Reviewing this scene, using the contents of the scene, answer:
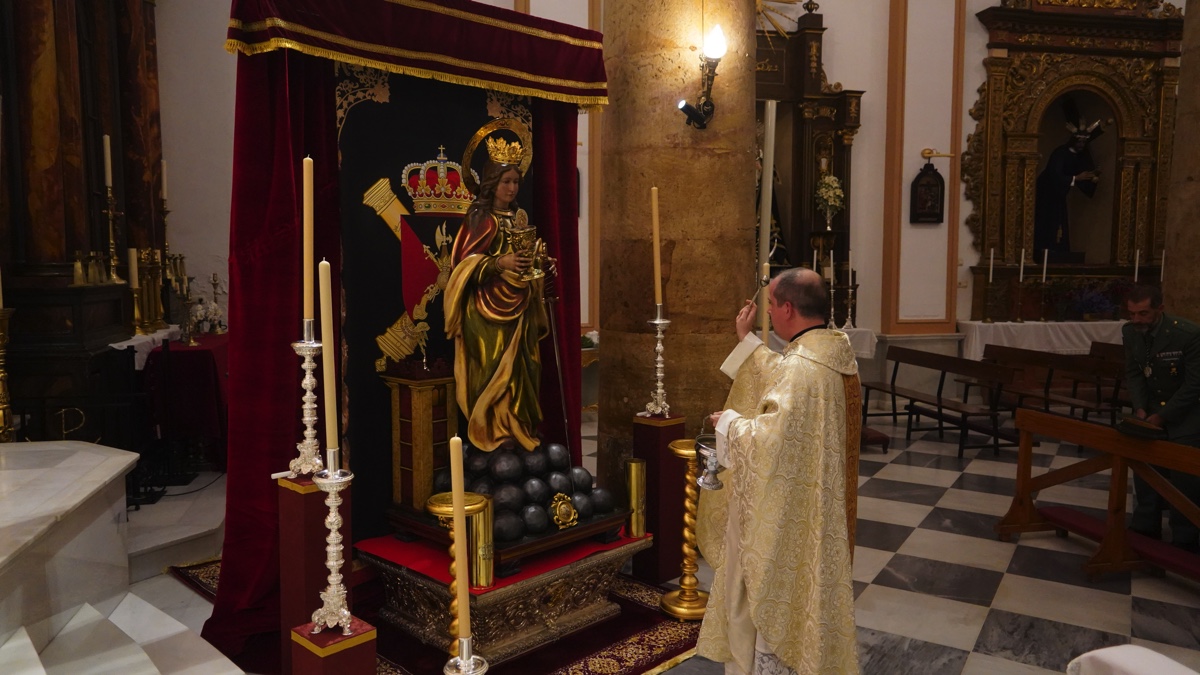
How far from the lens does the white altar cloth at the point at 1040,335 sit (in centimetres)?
1067

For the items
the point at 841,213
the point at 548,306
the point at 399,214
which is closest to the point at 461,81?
the point at 399,214

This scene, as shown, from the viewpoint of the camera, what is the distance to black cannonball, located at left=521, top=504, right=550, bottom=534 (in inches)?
153

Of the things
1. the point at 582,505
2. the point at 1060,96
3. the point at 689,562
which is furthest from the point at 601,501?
the point at 1060,96

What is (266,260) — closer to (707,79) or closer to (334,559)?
(334,559)

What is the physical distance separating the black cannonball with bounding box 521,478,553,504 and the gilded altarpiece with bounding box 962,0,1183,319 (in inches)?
344

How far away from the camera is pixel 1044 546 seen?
215 inches

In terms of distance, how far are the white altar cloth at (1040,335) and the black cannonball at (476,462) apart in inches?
329

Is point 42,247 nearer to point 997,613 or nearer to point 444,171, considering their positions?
point 444,171

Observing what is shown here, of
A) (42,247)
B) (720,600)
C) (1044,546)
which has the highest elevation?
(42,247)

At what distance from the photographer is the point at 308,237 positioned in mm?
2734

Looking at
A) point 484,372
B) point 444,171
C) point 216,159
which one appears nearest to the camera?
point 484,372

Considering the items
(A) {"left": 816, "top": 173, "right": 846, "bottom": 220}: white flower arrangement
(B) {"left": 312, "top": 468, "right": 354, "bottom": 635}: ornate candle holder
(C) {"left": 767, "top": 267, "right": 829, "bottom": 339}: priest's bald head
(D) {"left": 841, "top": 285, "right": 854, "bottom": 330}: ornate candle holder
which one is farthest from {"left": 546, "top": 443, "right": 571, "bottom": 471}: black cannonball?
(A) {"left": 816, "top": 173, "right": 846, "bottom": 220}: white flower arrangement

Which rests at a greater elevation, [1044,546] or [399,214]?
[399,214]

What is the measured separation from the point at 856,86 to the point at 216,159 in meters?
7.32
